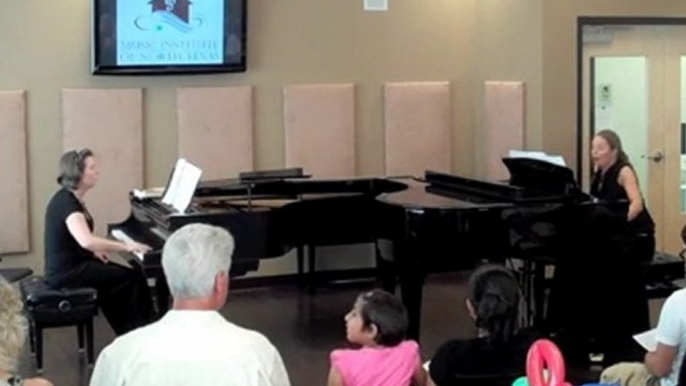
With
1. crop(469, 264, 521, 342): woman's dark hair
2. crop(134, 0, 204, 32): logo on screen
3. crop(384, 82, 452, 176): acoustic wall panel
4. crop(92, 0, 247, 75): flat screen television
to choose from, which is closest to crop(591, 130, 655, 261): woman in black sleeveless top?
crop(384, 82, 452, 176): acoustic wall panel

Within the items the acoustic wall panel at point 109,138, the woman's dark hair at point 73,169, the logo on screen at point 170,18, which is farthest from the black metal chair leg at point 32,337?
the logo on screen at point 170,18

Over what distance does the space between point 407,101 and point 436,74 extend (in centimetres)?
38

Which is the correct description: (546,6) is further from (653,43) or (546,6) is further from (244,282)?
(244,282)

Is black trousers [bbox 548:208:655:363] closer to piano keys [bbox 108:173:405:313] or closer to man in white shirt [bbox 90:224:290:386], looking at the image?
piano keys [bbox 108:173:405:313]

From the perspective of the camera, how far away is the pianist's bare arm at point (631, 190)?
6320 mm

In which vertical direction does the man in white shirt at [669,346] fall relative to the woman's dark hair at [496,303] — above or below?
below

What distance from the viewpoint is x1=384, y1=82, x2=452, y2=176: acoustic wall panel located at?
903cm

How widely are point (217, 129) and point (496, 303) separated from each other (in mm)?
5224

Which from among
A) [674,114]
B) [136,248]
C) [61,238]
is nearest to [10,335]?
[136,248]

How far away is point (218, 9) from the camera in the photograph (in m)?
8.27

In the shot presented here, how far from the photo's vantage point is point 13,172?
7.91 metres

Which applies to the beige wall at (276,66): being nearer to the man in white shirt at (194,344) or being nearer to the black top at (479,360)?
the black top at (479,360)

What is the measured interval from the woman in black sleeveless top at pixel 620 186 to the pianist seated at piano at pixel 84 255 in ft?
9.19

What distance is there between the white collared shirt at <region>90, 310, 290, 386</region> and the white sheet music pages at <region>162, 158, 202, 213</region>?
3.36 meters
